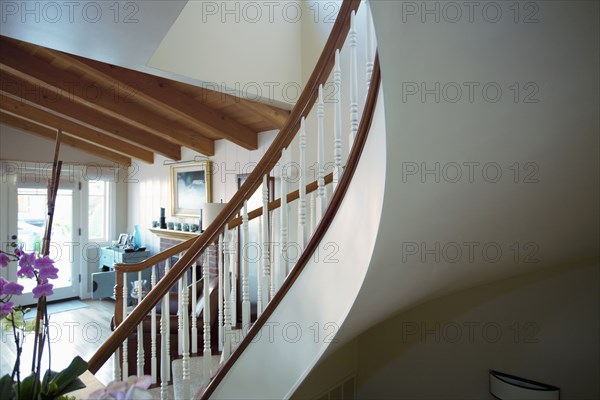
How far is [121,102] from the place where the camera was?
3.86 m

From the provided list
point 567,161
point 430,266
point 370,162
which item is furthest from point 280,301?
point 567,161

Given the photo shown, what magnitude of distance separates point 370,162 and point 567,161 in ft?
2.55

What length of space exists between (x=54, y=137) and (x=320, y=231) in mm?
5659

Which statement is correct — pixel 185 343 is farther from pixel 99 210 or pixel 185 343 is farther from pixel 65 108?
pixel 99 210

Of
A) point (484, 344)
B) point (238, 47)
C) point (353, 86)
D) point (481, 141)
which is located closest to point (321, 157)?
point (353, 86)

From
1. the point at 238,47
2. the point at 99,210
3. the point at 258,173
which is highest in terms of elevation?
the point at 238,47

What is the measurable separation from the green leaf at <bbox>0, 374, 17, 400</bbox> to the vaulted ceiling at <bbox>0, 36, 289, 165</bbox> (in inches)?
99.9

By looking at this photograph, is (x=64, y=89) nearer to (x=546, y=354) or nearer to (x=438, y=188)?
(x=438, y=188)

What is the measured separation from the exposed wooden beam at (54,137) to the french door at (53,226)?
648mm

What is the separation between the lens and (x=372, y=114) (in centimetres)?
139

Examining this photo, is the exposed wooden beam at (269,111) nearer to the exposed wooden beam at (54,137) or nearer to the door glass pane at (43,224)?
the exposed wooden beam at (54,137)

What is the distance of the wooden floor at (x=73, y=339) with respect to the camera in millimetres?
3871

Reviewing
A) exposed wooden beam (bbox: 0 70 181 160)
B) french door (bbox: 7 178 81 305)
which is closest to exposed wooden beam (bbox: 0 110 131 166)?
french door (bbox: 7 178 81 305)

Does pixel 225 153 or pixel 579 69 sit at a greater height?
pixel 225 153
